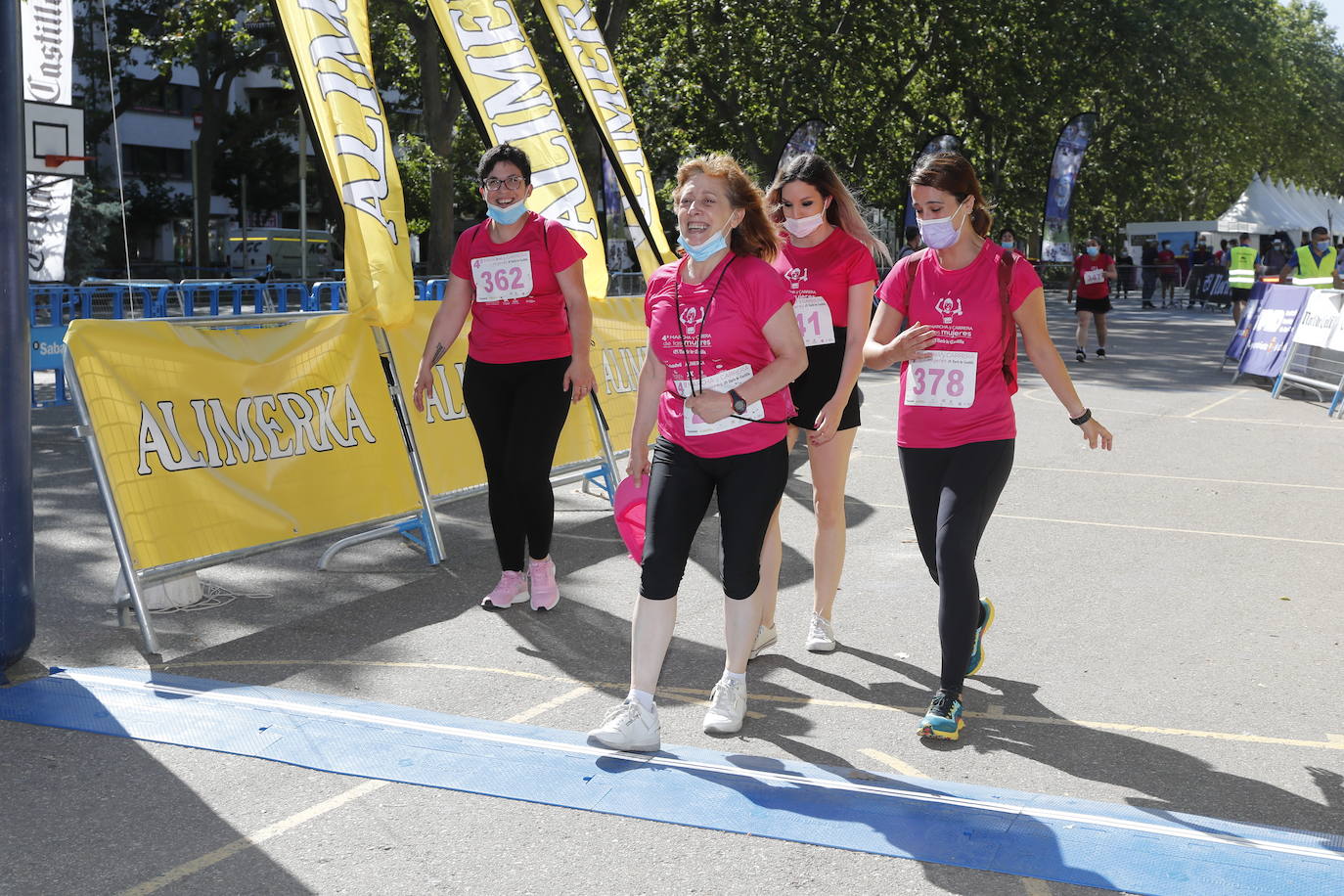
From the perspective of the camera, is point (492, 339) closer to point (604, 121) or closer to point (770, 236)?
point (770, 236)

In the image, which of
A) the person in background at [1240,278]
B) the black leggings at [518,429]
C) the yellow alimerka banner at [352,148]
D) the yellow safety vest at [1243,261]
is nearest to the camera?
the black leggings at [518,429]

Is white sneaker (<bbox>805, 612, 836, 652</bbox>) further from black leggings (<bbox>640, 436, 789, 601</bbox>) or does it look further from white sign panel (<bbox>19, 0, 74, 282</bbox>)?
white sign panel (<bbox>19, 0, 74, 282</bbox>)

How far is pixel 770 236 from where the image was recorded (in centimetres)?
461

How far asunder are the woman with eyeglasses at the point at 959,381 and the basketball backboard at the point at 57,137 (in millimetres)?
14601

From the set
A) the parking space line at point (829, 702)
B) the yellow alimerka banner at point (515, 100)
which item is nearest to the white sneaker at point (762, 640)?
the parking space line at point (829, 702)

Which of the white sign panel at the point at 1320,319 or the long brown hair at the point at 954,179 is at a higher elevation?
the long brown hair at the point at 954,179

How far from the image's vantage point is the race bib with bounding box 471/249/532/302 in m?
6.16

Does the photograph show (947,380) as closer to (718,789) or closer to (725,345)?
(725,345)

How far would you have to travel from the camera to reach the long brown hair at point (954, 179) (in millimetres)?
4730

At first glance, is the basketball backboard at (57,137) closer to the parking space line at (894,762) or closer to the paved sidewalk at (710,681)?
the paved sidewalk at (710,681)

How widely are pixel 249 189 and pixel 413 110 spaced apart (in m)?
16.3

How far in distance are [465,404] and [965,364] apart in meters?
3.09

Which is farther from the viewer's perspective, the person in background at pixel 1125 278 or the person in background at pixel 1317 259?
the person in background at pixel 1125 278

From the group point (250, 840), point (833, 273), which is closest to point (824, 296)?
point (833, 273)
